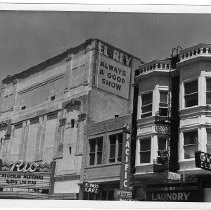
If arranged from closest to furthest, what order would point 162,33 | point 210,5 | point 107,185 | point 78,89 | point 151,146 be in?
point 210,5, point 162,33, point 151,146, point 107,185, point 78,89

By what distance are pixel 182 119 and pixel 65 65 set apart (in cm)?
565

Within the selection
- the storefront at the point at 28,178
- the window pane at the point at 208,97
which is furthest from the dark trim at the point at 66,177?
the window pane at the point at 208,97

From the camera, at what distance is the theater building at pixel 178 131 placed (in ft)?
49.1

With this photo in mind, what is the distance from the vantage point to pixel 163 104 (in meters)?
16.8

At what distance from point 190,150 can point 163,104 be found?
6.87 ft

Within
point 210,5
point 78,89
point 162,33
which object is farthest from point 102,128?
point 210,5

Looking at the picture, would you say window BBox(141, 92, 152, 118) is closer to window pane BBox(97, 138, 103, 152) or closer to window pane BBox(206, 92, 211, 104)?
window pane BBox(206, 92, 211, 104)

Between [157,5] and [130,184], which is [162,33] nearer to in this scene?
[157,5]

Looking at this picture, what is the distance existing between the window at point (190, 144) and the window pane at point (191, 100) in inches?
36.5

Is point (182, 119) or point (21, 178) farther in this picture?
point (21, 178)

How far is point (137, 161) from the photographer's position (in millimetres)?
16703

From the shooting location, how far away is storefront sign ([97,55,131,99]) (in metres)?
18.4

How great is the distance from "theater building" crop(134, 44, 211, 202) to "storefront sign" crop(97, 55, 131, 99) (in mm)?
1092

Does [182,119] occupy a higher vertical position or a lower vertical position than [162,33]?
lower
